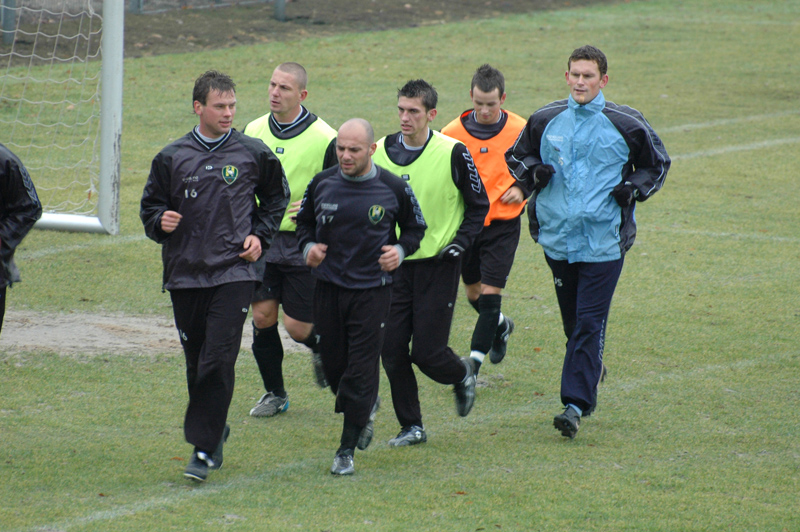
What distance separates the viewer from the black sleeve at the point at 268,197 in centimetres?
559

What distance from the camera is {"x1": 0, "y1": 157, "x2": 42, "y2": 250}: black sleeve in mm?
5289

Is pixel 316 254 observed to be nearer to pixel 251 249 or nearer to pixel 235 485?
pixel 251 249

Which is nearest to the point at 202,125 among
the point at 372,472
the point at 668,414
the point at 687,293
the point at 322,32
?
the point at 372,472

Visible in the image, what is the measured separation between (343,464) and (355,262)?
1073 millimetres

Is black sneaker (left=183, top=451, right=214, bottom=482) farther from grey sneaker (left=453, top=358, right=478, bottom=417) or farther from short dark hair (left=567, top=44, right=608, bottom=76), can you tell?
short dark hair (left=567, top=44, right=608, bottom=76)

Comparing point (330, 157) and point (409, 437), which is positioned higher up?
point (330, 157)

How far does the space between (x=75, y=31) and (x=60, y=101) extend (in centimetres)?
103

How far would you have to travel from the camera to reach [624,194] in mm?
6074

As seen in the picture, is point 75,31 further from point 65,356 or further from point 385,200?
point 385,200

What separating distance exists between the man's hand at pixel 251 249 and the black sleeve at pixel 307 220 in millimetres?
278

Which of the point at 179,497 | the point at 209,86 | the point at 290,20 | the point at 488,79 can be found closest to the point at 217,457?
the point at 179,497

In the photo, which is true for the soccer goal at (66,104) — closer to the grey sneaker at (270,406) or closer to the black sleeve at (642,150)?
the grey sneaker at (270,406)

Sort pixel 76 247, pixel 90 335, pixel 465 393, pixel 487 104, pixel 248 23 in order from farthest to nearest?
pixel 248 23 < pixel 76 247 < pixel 90 335 < pixel 487 104 < pixel 465 393

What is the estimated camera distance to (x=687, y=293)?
9.53 meters
